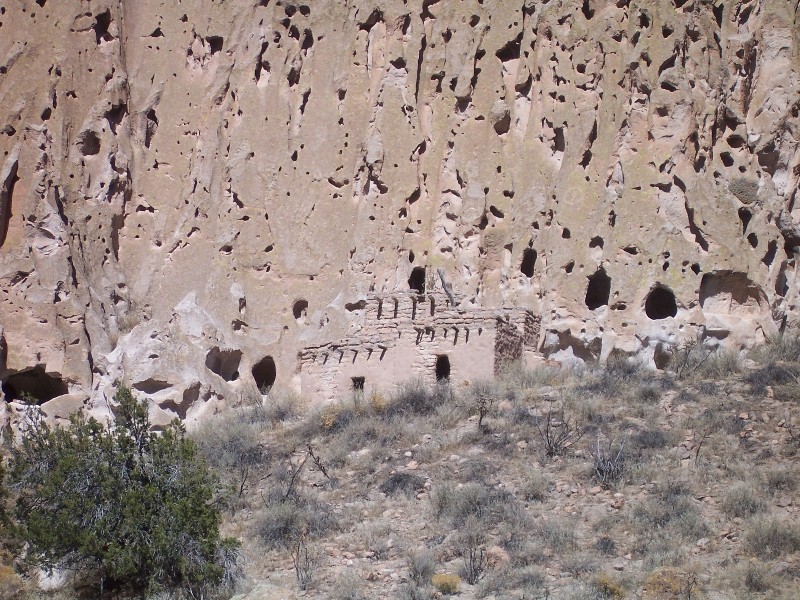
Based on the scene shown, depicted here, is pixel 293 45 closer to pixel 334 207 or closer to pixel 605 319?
pixel 334 207

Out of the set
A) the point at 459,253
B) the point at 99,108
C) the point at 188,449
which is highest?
the point at 99,108

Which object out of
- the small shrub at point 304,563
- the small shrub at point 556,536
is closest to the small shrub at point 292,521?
the small shrub at point 304,563

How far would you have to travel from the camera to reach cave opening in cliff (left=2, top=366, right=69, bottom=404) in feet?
70.5

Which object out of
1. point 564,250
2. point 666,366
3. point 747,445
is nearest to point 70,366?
point 564,250

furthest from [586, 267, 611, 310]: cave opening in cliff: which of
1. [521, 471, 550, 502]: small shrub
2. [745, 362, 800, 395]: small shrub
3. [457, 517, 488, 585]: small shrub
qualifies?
[457, 517, 488, 585]: small shrub

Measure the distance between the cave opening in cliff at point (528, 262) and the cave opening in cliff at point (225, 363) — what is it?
601 cm

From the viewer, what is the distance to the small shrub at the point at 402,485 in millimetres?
15273

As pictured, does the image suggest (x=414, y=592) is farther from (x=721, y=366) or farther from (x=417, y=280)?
(x=417, y=280)

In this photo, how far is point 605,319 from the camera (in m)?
20.9

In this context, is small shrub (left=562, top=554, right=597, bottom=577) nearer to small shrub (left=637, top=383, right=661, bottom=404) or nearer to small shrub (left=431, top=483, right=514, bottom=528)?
small shrub (left=431, top=483, right=514, bottom=528)

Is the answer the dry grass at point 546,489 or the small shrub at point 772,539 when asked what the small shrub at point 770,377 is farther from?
the small shrub at point 772,539

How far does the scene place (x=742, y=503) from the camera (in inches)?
529

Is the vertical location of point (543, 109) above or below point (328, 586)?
above

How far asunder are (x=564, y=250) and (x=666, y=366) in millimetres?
3299
